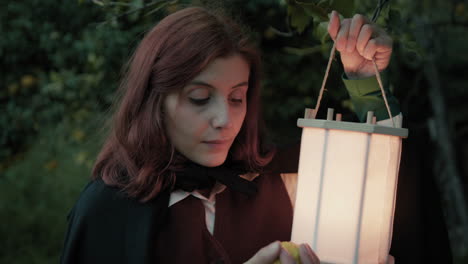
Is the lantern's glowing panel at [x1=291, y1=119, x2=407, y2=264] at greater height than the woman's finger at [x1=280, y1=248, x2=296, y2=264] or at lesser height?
greater

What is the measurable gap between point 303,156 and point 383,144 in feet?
0.68

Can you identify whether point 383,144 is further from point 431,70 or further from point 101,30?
point 431,70

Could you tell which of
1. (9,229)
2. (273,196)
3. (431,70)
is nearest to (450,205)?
(431,70)

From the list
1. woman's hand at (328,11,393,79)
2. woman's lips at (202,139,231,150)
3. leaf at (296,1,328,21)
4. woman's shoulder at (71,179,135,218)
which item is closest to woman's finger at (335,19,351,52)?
woman's hand at (328,11,393,79)

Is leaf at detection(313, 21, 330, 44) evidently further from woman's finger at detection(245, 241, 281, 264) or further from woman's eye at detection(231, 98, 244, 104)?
woman's finger at detection(245, 241, 281, 264)

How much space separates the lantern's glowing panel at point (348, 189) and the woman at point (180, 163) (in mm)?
369

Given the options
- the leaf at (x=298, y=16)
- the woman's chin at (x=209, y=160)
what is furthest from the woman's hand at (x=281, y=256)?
the leaf at (x=298, y=16)

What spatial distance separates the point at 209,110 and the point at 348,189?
542mm

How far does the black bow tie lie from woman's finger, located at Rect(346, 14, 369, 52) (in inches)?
23.1

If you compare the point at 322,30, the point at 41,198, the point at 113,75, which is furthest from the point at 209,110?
the point at 41,198

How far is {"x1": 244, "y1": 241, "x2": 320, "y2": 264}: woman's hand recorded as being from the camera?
1193 mm

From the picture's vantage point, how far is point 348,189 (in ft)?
3.88

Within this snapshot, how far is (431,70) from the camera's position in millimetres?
4133

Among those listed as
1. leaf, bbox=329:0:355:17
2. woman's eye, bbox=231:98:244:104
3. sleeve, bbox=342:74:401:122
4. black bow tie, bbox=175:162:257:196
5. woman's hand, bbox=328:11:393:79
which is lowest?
black bow tie, bbox=175:162:257:196
